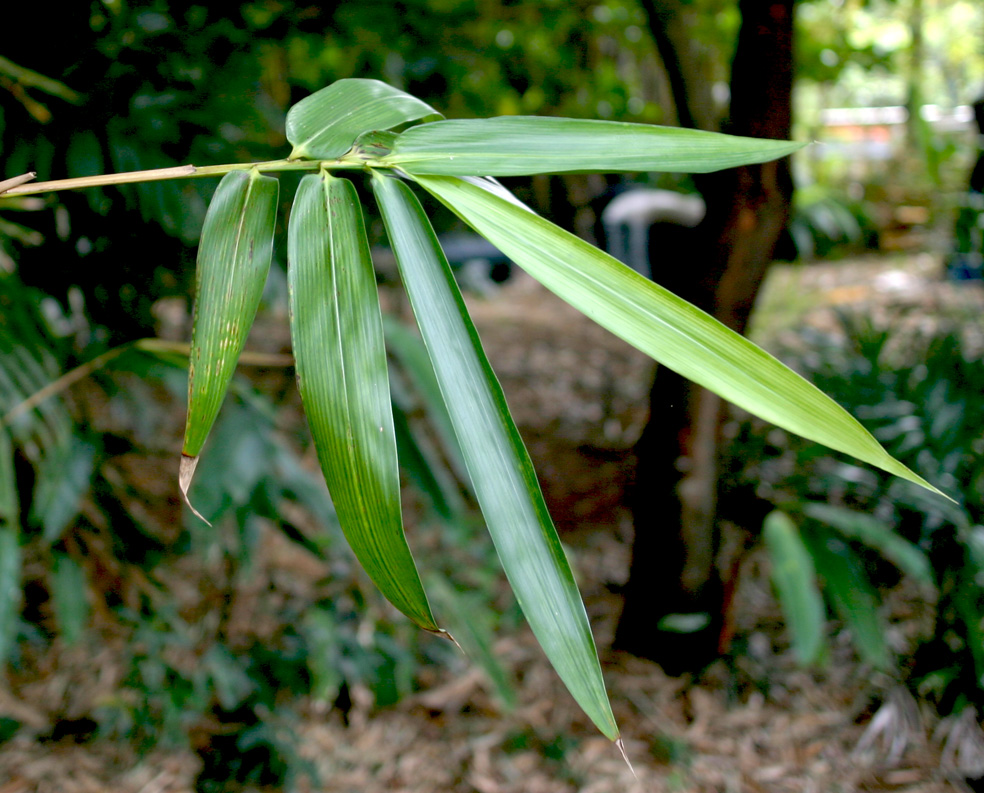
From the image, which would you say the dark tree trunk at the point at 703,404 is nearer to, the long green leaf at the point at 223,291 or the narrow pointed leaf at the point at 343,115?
the narrow pointed leaf at the point at 343,115

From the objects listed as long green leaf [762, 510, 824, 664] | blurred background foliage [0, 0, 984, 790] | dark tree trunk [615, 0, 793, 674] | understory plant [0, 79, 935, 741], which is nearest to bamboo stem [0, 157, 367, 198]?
understory plant [0, 79, 935, 741]

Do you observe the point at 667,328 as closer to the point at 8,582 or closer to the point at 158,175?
the point at 158,175

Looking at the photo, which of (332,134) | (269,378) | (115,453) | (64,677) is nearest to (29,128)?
(115,453)

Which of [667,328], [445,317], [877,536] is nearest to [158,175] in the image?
[445,317]

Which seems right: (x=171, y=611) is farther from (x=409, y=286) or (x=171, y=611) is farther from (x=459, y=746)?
(x=409, y=286)

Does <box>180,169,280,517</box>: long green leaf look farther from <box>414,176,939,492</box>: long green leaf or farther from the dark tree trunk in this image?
the dark tree trunk
